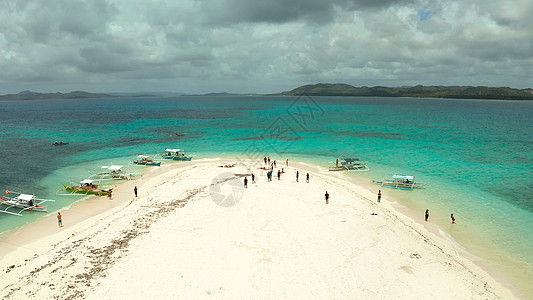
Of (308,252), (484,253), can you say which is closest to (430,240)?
(484,253)

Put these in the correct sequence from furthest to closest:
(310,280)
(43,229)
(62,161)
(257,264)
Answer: (62,161)
(43,229)
(257,264)
(310,280)

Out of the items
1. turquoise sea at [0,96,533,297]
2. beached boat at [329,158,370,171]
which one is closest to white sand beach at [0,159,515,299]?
turquoise sea at [0,96,533,297]

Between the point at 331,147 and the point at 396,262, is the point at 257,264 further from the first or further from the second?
the point at 331,147

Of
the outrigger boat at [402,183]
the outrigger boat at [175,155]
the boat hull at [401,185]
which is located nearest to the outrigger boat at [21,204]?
the outrigger boat at [175,155]

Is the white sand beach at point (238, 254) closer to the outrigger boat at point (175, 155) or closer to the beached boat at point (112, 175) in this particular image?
the beached boat at point (112, 175)

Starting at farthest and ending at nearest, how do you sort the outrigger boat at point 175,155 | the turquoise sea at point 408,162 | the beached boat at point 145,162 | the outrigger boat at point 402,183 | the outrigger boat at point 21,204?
the outrigger boat at point 175,155, the beached boat at point 145,162, the outrigger boat at point 402,183, the outrigger boat at point 21,204, the turquoise sea at point 408,162

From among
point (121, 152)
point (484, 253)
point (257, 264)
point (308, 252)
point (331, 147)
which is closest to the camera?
point (257, 264)
